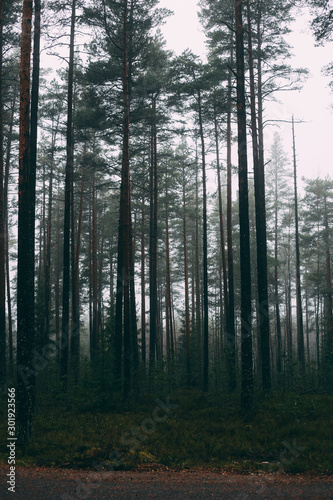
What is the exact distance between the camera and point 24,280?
8.64 meters

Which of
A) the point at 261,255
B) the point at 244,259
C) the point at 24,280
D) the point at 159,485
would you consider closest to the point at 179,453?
the point at 159,485

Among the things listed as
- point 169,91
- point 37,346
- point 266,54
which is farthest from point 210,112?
point 37,346

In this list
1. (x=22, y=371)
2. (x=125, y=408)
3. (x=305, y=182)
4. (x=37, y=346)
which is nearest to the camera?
(x=22, y=371)

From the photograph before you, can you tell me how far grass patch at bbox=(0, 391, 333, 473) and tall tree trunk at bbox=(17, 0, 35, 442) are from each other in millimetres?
752

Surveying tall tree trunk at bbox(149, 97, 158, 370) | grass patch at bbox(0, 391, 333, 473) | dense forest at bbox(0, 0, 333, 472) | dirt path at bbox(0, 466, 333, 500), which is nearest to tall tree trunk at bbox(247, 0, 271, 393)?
dense forest at bbox(0, 0, 333, 472)

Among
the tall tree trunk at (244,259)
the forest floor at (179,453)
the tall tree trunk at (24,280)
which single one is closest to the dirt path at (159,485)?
the forest floor at (179,453)

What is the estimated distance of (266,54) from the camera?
15.6 metres

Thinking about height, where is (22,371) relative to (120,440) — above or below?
above

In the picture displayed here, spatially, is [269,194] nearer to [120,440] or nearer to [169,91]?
[169,91]

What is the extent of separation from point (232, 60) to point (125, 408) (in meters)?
16.7

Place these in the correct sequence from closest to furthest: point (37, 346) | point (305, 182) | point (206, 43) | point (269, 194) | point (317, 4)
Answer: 1. point (317, 4)
2. point (37, 346)
3. point (206, 43)
4. point (305, 182)
5. point (269, 194)

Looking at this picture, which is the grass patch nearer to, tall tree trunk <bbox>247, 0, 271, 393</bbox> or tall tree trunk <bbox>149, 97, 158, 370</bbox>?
tall tree trunk <bbox>247, 0, 271, 393</bbox>

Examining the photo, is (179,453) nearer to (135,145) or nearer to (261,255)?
(261,255)

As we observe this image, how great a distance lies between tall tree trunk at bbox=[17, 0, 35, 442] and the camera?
8289 millimetres
